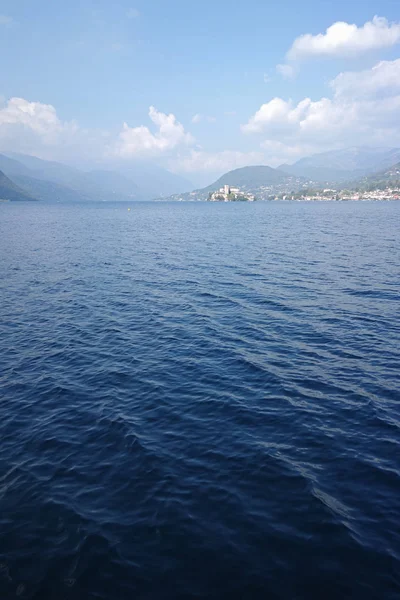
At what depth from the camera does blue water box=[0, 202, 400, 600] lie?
10.9 metres

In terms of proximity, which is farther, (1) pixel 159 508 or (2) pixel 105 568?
(1) pixel 159 508

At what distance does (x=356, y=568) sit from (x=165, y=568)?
562 cm

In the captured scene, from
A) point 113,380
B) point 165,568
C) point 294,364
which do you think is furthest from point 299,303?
point 165,568

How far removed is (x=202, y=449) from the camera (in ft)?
53.0

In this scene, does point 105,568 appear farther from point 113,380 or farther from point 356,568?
point 113,380

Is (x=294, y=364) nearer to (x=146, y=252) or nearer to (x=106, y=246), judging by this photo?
(x=146, y=252)

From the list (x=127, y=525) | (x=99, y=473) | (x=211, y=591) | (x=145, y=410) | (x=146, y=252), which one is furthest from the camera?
(x=146, y=252)

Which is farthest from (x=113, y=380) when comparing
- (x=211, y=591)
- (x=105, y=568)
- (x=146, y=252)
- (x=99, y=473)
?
(x=146, y=252)

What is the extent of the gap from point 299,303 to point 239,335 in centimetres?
1036

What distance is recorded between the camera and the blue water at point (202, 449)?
429 inches

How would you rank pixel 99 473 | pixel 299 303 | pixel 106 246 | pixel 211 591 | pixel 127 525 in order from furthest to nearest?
1. pixel 106 246
2. pixel 299 303
3. pixel 99 473
4. pixel 127 525
5. pixel 211 591

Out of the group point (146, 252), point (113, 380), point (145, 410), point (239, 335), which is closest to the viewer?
point (145, 410)

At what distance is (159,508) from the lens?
13.1 metres

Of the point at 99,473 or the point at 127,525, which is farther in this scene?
the point at 99,473
